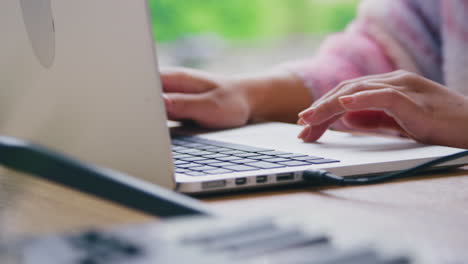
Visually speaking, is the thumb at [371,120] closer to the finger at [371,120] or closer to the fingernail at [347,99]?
the finger at [371,120]

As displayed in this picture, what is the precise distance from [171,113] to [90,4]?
0.36 meters

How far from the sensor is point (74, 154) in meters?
0.45

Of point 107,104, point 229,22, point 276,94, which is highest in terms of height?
point 107,104

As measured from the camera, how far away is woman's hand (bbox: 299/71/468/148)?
606mm

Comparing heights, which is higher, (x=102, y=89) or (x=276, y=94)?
(x=102, y=89)

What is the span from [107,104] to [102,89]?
0.04ft

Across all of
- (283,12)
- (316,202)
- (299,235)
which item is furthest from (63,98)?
(283,12)

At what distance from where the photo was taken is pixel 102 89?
447 millimetres

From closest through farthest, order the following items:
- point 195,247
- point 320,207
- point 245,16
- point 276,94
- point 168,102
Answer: point 195,247
point 320,207
point 168,102
point 276,94
point 245,16

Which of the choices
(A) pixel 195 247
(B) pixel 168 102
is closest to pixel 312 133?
(B) pixel 168 102

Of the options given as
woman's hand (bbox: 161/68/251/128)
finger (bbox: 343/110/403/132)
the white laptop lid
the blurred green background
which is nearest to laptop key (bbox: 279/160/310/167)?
the white laptop lid

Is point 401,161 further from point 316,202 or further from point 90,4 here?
point 90,4

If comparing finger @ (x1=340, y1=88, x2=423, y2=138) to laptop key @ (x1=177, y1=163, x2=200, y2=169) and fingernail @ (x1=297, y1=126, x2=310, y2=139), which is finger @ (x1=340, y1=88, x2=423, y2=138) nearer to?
fingernail @ (x1=297, y1=126, x2=310, y2=139)

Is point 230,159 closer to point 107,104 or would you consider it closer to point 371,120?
point 107,104
